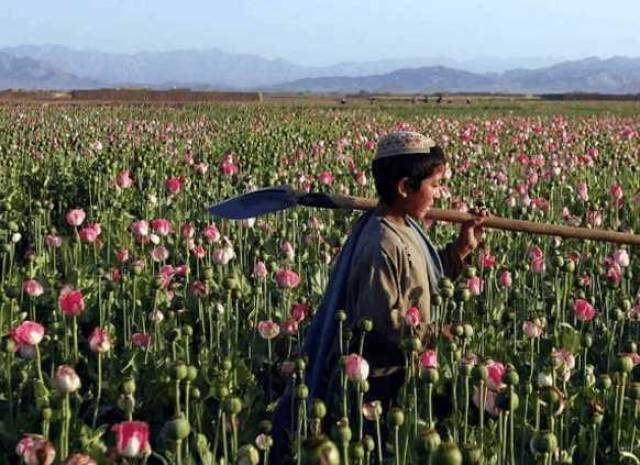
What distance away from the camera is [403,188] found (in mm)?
4195

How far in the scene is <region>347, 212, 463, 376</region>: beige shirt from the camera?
400 centimetres

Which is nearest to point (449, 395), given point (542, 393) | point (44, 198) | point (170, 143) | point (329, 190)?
point (542, 393)

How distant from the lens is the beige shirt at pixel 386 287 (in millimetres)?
3998

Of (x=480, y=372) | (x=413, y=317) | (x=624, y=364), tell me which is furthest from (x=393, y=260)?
(x=624, y=364)

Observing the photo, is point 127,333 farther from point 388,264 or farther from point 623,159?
point 623,159

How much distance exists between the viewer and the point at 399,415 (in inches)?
124

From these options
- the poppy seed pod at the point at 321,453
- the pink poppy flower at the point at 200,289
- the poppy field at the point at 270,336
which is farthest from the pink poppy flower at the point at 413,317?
the poppy seed pod at the point at 321,453

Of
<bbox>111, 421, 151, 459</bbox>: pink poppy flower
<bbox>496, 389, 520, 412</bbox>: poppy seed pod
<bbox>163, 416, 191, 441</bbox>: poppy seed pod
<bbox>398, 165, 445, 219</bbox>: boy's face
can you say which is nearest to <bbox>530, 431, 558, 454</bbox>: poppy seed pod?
<bbox>496, 389, 520, 412</bbox>: poppy seed pod

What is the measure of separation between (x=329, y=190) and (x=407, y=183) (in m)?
5.03

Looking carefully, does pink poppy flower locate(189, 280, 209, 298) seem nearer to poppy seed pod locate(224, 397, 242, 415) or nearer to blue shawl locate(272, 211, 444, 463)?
blue shawl locate(272, 211, 444, 463)

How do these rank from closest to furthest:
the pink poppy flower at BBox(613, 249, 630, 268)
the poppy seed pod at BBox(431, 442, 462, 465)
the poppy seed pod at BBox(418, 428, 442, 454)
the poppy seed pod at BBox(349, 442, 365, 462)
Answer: the poppy seed pod at BBox(431, 442, 462, 465), the poppy seed pod at BBox(418, 428, 442, 454), the poppy seed pod at BBox(349, 442, 365, 462), the pink poppy flower at BBox(613, 249, 630, 268)

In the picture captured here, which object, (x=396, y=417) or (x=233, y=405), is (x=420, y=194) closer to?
(x=396, y=417)

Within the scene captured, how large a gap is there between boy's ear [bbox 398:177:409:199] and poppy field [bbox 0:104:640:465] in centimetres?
40

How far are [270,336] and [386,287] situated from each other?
0.76 metres
